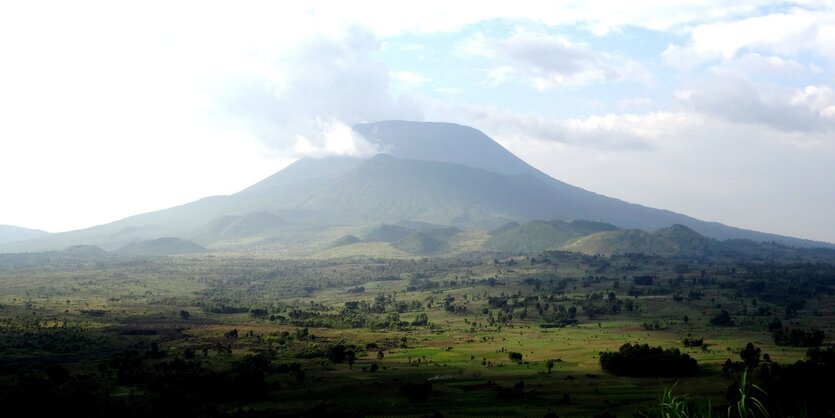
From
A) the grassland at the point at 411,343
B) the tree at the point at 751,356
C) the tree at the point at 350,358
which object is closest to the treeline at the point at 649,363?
the grassland at the point at 411,343

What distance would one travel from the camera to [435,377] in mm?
84500

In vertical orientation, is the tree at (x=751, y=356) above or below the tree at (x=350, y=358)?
above

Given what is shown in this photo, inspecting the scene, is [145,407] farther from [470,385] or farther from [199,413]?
[470,385]

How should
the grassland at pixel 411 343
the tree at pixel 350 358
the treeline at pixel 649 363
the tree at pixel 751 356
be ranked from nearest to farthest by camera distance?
the grassland at pixel 411 343
the treeline at pixel 649 363
the tree at pixel 751 356
the tree at pixel 350 358

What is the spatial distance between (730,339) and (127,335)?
105582 millimetres

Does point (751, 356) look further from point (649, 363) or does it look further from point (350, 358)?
point (350, 358)

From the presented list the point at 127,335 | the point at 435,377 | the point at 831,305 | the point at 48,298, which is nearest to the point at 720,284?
the point at 831,305

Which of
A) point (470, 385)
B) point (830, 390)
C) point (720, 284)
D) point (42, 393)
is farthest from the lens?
point (720, 284)

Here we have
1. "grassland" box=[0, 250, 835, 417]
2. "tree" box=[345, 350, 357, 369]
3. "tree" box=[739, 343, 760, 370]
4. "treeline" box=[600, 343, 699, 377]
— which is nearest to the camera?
"grassland" box=[0, 250, 835, 417]

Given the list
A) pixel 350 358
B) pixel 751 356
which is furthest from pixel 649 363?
pixel 350 358

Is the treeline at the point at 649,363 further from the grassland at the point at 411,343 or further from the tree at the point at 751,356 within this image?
the tree at the point at 751,356

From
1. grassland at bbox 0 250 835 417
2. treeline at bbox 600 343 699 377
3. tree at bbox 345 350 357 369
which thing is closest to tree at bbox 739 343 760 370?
grassland at bbox 0 250 835 417

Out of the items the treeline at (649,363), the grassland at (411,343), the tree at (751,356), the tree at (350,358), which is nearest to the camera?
the grassland at (411,343)

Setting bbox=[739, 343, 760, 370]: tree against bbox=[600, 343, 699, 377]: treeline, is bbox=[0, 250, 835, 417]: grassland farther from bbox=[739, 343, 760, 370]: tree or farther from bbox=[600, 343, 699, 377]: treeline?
bbox=[739, 343, 760, 370]: tree
